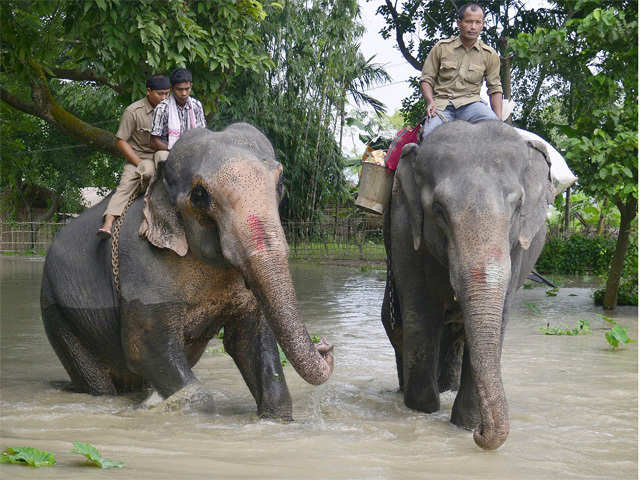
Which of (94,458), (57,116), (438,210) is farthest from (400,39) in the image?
(94,458)

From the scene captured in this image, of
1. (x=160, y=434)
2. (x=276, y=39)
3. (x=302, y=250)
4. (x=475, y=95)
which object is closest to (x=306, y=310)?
Result: (x=475, y=95)

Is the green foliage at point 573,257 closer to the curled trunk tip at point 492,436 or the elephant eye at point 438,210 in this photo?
the elephant eye at point 438,210

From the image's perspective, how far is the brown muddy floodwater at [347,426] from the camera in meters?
3.61

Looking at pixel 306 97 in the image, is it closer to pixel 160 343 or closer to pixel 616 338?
pixel 616 338

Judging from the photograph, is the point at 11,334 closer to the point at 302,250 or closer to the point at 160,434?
the point at 160,434

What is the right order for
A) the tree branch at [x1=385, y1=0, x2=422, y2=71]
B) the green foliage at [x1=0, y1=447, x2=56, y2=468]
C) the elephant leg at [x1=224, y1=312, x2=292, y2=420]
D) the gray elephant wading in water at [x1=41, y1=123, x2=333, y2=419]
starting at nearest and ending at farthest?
the green foliage at [x1=0, y1=447, x2=56, y2=468], the gray elephant wading in water at [x1=41, y1=123, x2=333, y2=419], the elephant leg at [x1=224, y1=312, x2=292, y2=420], the tree branch at [x1=385, y1=0, x2=422, y2=71]

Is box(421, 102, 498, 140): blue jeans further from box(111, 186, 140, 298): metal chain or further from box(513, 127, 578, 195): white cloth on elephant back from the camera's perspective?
box(111, 186, 140, 298): metal chain

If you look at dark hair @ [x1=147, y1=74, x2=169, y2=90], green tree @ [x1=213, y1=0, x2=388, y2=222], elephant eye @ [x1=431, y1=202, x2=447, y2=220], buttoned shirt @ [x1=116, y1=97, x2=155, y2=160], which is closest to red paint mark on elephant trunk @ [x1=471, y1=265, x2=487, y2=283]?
elephant eye @ [x1=431, y1=202, x2=447, y2=220]

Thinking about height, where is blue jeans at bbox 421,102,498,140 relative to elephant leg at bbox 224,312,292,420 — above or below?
above

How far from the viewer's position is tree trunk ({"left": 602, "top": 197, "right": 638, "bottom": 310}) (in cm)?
1043

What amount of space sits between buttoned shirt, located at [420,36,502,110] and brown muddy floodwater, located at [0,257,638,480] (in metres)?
2.02

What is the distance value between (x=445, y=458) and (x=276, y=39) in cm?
1674

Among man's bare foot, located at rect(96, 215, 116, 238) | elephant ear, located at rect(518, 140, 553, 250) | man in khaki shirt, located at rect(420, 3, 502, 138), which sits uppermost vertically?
man in khaki shirt, located at rect(420, 3, 502, 138)

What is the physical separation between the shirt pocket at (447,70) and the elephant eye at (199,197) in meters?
2.10
